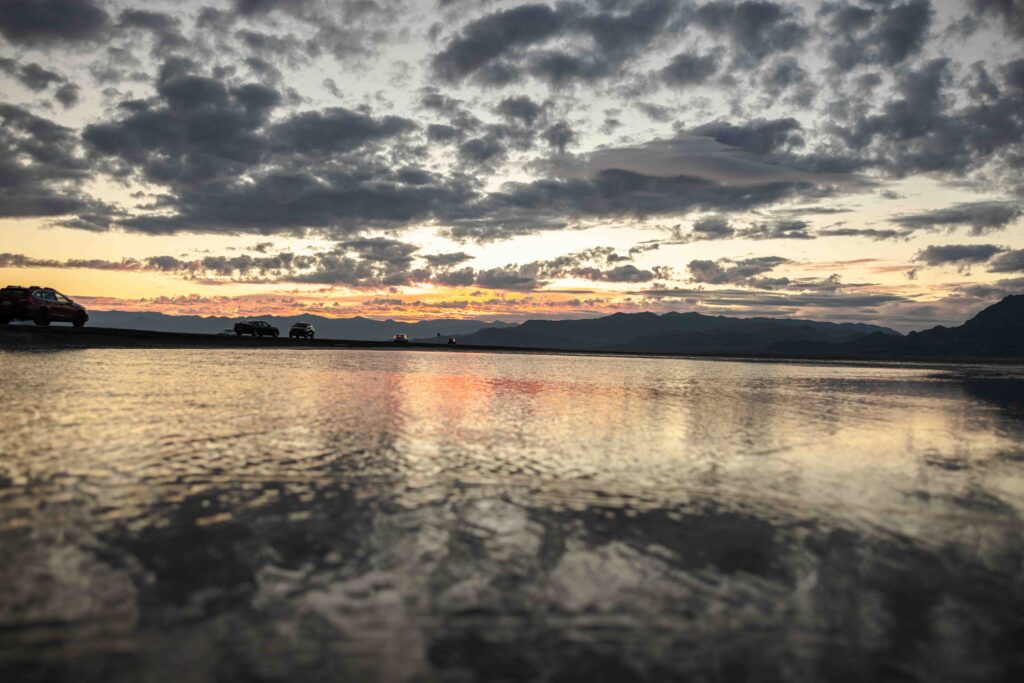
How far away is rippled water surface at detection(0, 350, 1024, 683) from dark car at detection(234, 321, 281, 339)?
64.1 metres

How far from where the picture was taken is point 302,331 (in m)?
77.9

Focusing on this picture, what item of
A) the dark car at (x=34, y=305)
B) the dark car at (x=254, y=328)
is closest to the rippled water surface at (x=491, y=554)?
the dark car at (x=34, y=305)

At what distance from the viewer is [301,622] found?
445 centimetres

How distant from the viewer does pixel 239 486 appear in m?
8.12

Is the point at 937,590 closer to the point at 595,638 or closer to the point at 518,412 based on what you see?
the point at 595,638

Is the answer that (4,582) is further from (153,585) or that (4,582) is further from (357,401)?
(357,401)

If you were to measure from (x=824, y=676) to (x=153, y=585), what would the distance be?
4.79 meters

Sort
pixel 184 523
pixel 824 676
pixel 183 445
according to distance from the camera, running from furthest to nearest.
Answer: pixel 183 445 < pixel 184 523 < pixel 824 676

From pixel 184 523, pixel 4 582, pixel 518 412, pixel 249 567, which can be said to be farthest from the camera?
pixel 518 412

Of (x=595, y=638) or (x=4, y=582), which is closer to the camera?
(x=595, y=638)

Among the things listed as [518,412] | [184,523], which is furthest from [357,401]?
[184,523]

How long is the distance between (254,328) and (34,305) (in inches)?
1356

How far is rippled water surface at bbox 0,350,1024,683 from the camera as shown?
416 cm


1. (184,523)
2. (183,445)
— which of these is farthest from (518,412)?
(184,523)
